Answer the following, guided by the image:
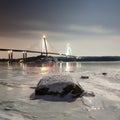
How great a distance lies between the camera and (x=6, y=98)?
668 inches

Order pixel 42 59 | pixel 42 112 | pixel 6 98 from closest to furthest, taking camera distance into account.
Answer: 1. pixel 42 112
2. pixel 6 98
3. pixel 42 59

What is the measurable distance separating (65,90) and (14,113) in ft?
17.6

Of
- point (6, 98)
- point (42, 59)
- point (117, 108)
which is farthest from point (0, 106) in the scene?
point (42, 59)

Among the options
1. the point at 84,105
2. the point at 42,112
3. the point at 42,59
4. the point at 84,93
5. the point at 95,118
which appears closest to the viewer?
the point at 95,118

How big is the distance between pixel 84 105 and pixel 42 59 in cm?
17937

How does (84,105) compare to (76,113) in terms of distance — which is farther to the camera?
(84,105)

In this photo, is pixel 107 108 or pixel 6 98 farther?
pixel 6 98

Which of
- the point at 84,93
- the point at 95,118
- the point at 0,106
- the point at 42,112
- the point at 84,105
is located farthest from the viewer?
the point at 84,93

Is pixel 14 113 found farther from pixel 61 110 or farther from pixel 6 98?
pixel 6 98

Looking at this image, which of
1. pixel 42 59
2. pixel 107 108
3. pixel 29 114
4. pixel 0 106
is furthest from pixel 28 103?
pixel 42 59

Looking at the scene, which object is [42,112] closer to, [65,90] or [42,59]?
[65,90]

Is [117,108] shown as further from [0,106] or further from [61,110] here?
[0,106]

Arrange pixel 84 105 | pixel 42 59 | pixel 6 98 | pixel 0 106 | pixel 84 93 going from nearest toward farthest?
pixel 0 106
pixel 84 105
pixel 6 98
pixel 84 93
pixel 42 59

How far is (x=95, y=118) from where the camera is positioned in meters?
12.3
